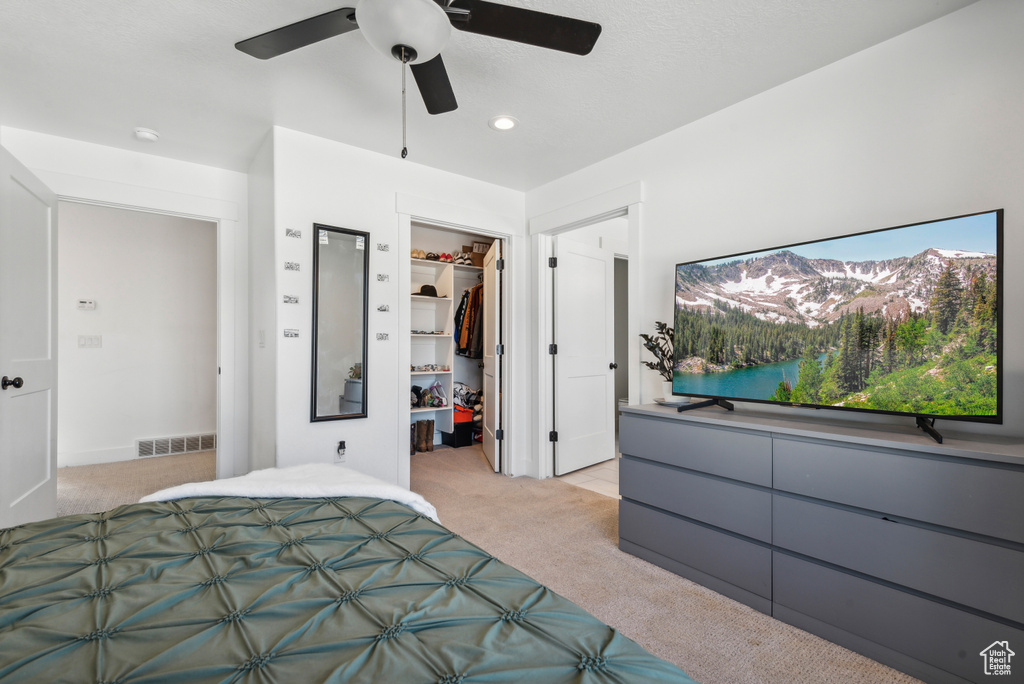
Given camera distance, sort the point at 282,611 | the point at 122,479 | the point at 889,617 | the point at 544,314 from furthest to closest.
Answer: the point at 544,314
the point at 122,479
the point at 889,617
the point at 282,611

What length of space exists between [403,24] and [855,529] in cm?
229

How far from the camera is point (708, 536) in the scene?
2176 mm

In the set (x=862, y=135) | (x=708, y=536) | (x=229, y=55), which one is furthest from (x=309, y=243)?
(x=862, y=135)

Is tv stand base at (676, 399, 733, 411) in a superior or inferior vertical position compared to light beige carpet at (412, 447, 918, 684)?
superior

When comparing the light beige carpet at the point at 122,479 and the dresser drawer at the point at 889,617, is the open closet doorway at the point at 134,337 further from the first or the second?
the dresser drawer at the point at 889,617

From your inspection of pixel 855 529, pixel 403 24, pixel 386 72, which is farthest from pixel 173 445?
pixel 855 529

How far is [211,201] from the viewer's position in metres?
3.42

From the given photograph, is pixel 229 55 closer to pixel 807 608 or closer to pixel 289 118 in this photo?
pixel 289 118

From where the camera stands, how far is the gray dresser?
57.0 inches

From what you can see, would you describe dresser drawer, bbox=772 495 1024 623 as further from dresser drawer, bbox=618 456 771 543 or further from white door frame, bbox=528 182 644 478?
white door frame, bbox=528 182 644 478

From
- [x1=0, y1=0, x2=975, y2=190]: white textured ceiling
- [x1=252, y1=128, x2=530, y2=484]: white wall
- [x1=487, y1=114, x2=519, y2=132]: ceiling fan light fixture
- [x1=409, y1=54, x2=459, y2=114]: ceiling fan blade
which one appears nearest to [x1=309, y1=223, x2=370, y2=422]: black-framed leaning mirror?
[x1=252, y1=128, x2=530, y2=484]: white wall

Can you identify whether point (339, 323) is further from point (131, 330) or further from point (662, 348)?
point (131, 330)

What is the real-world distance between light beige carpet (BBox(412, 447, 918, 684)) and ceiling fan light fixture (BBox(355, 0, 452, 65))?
7.30ft

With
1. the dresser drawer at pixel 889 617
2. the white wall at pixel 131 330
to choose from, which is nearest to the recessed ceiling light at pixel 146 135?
the white wall at pixel 131 330
